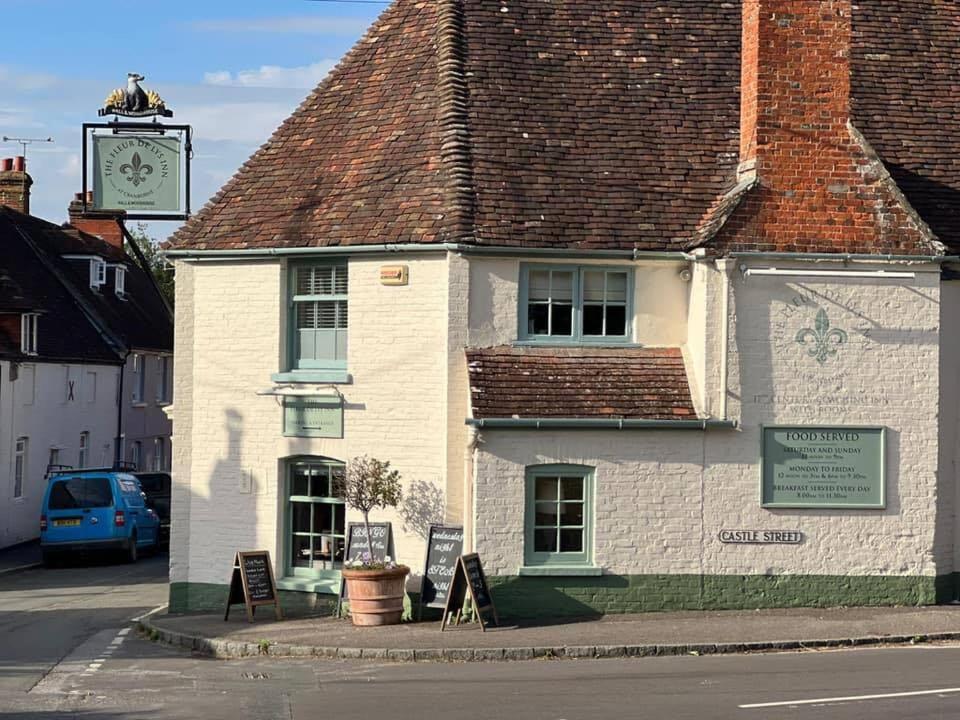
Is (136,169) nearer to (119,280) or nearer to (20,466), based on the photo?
(20,466)

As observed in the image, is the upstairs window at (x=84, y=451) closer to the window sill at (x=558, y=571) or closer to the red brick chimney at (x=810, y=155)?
the window sill at (x=558, y=571)

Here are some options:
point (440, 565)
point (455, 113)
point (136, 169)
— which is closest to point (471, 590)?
point (440, 565)

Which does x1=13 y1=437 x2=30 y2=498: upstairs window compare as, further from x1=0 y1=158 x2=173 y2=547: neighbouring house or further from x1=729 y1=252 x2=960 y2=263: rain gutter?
x1=729 y1=252 x2=960 y2=263: rain gutter

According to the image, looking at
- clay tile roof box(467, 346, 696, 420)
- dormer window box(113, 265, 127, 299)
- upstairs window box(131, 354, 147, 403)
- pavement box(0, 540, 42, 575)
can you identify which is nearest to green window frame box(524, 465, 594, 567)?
clay tile roof box(467, 346, 696, 420)

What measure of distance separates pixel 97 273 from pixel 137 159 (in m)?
25.7

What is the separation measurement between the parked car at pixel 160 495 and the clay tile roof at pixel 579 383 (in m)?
19.4

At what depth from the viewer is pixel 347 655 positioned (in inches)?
694

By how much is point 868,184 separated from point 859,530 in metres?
4.54

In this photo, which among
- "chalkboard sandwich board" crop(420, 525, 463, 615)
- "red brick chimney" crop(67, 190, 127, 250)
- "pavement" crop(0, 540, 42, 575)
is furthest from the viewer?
"red brick chimney" crop(67, 190, 127, 250)

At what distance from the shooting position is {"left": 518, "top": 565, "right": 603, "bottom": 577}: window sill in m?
19.8

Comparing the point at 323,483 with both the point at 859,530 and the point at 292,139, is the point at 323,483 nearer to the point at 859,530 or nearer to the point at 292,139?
the point at 292,139

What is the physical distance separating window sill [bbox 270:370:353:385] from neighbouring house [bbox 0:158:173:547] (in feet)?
58.6

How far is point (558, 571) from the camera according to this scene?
64.9ft

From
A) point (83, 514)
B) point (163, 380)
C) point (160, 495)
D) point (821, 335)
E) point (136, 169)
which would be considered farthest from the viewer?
point (163, 380)
